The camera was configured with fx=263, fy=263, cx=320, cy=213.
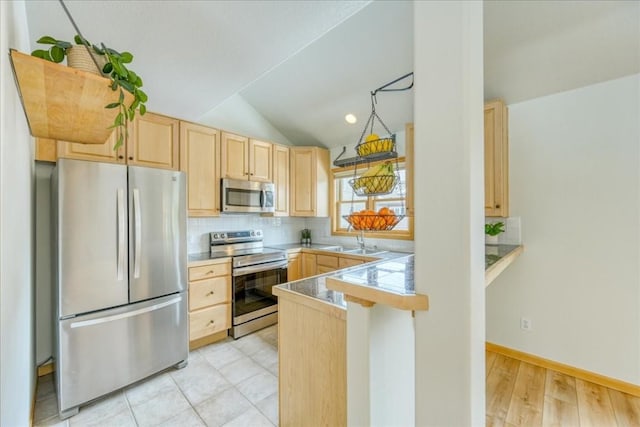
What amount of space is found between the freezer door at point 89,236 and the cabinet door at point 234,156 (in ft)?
3.80

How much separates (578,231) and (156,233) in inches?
136

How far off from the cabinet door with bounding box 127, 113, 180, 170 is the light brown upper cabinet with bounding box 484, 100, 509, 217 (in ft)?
9.88

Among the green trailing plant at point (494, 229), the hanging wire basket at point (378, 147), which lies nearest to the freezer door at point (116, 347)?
the hanging wire basket at point (378, 147)

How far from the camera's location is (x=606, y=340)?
207 centimetres

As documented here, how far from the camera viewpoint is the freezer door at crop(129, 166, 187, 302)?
6.52 feet

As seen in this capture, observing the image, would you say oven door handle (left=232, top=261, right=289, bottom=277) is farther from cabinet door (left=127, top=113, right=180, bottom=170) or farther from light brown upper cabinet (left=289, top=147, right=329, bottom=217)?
cabinet door (left=127, top=113, right=180, bottom=170)

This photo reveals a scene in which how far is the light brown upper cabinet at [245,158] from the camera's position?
3.03 meters

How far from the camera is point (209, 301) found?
263 centimetres

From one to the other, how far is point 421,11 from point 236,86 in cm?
178

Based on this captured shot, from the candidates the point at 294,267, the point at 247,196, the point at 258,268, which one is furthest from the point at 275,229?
the point at 258,268

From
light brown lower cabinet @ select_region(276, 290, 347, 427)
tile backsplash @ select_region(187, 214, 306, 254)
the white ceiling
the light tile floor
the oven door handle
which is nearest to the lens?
light brown lower cabinet @ select_region(276, 290, 347, 427)

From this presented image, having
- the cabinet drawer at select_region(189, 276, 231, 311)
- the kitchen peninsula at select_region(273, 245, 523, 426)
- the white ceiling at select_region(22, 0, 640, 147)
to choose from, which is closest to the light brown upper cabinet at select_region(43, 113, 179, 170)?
the white ceiling at select_region(22, 0, 640, 147)

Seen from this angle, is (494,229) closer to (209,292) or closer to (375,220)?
(375,220)

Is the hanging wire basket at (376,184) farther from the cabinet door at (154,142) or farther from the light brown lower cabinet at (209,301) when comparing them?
the cabinet door at (154,142)
